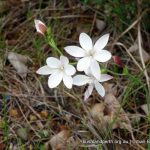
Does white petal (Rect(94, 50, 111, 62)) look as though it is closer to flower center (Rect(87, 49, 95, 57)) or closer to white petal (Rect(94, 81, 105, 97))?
flower center (Rect(87, 49, 95, 57))

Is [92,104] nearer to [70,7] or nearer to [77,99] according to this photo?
[77,99]

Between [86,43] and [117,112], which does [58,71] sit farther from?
[117,112]

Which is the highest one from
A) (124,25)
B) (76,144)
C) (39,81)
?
(124,25)

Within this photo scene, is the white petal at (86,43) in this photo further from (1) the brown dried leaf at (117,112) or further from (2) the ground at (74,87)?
(1) the brown dried leaf at (117,112)

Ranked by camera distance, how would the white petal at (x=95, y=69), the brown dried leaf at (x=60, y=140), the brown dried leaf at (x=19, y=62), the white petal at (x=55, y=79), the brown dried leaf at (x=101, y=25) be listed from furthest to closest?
1. the brown dried leaf at (x=101, y=25)
2. the brown dried leaf at (x=19, y=62)
3. the brown dried leaf at (x=60, y=140)
4. the white petal at (x=55, y=79)
5. the white petal at (x=95, y=69)

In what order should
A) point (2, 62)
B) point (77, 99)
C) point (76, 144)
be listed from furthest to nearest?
1. point (2, 62)
2. point (77, 99)
3. point (76, 144)

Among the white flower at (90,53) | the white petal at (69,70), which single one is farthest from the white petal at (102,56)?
the white petal at (69,70)

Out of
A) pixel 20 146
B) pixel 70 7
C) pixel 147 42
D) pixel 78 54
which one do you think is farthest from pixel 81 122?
pixel 70 7
